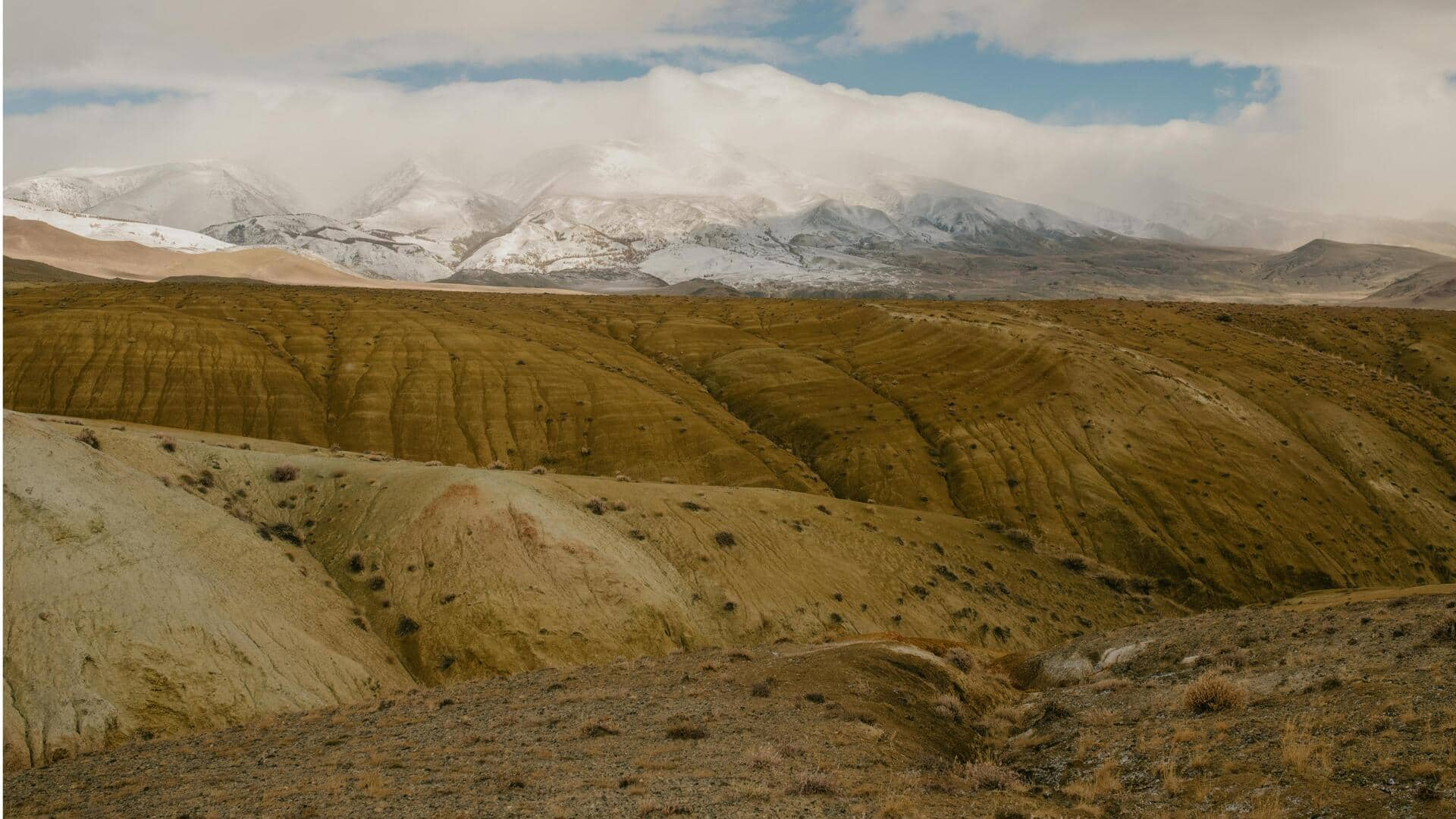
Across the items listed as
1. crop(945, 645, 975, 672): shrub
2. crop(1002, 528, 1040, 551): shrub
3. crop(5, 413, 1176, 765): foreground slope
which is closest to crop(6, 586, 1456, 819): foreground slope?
crop(945, 645, 975, 672): shrub

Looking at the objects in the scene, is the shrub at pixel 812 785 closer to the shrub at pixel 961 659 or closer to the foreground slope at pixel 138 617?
the shrub at pixel 961 659

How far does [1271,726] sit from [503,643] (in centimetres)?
2569

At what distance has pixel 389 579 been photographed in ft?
117

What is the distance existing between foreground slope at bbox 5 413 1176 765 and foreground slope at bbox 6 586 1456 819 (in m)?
2.70

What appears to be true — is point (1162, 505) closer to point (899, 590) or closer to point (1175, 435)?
point (1175, 435)

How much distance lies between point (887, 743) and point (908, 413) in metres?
65.8

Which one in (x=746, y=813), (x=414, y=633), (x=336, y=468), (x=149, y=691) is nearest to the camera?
(x=746, y=813)

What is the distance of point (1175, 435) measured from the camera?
78.6m

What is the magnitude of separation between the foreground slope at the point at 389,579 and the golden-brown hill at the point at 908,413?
15.4 m

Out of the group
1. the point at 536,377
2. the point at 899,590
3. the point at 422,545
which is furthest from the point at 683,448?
the point at 422,545

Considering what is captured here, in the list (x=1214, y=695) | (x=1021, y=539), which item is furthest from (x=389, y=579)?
(x=1021, y=539)

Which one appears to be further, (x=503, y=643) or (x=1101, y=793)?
(x=503, y=643)

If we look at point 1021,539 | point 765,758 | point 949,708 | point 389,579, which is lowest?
point 1021,539

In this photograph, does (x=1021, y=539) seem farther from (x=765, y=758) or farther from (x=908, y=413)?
(x=765, y=758)
